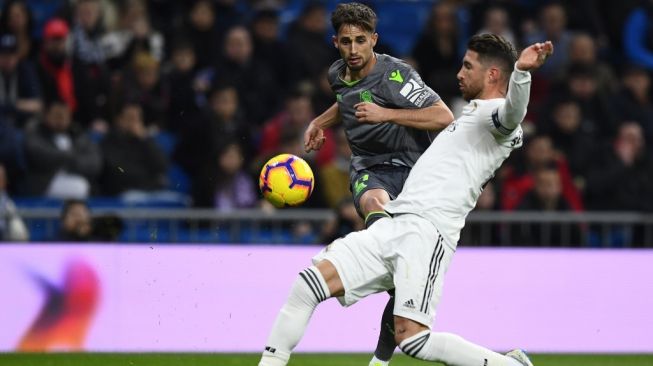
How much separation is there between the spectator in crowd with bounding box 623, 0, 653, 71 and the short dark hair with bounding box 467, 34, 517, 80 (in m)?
8.47

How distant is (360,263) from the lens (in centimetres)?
697

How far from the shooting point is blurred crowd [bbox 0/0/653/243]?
12.9m

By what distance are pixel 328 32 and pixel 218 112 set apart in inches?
99.9

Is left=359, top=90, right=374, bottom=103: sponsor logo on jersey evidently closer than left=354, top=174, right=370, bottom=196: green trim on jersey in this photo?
Yes

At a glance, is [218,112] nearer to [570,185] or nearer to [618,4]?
[570,185]

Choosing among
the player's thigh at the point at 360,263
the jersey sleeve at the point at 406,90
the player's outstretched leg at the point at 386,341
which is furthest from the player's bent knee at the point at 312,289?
the jersey sleeve at the point at 406,90

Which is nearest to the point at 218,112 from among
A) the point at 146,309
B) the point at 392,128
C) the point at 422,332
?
the point at 146,309

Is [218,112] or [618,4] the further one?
[618,4]

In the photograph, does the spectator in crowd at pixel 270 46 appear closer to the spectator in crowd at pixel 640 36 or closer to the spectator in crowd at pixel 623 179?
the spectator in crowd at pixel 623 179

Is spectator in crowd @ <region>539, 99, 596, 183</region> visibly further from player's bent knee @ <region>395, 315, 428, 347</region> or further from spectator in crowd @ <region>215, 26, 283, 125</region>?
player's bent knee @ <region>395, 315, 428, 347</region>

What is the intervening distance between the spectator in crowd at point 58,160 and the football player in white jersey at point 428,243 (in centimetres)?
620

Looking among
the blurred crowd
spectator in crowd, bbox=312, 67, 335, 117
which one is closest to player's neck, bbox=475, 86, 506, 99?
the blurred crowd

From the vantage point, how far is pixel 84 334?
10.6m

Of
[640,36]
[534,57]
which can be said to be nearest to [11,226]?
[534,57]
